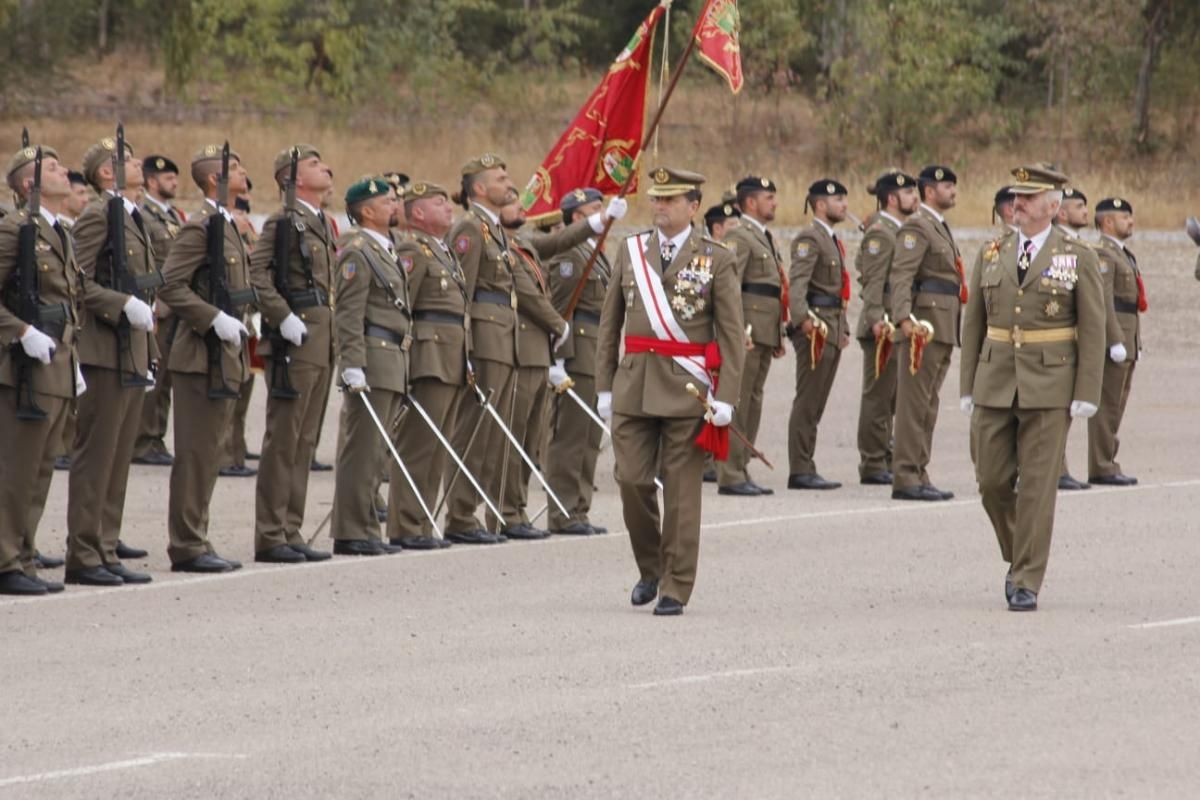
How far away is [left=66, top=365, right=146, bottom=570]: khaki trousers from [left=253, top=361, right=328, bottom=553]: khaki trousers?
0.93m

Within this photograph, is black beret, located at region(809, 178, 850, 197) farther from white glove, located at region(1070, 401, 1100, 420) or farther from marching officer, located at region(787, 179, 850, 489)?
white glove, located at region(1070, 401, 1100, 420)

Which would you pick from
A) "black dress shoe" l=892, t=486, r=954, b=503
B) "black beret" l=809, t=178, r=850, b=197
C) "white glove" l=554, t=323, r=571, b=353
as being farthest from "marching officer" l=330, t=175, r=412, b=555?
→ "black beret" l=809, t=178, r=850, b=197

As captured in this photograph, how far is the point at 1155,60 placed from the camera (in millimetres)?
46062

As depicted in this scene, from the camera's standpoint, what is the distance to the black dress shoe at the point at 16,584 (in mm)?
11555

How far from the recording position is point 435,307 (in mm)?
13734

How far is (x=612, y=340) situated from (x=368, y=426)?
7.92ft

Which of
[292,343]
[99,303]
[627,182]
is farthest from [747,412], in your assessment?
[99,303]

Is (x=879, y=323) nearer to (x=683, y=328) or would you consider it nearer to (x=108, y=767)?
(x=683, y=328)

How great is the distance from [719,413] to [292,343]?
3094 mm

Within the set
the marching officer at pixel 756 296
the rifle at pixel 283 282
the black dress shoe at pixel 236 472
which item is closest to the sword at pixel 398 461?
the rifle at pixel 283 282

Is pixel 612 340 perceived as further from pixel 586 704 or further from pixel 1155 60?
pixel 1155 60

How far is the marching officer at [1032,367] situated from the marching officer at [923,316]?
493 cm

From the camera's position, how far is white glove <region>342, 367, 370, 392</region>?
1304cm

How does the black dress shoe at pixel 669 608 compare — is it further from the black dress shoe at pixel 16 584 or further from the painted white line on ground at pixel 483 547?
the black dress shoe at pixel 16 584
